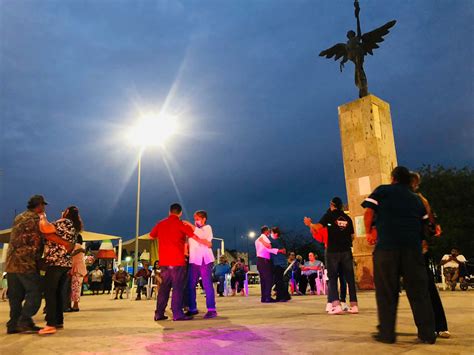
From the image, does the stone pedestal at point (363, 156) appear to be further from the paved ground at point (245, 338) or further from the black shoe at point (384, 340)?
the black shoe at point (384, 340)

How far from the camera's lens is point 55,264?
463cm

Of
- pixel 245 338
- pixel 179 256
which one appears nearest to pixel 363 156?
pixel 179 256

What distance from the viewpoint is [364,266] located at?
1103 centimetres

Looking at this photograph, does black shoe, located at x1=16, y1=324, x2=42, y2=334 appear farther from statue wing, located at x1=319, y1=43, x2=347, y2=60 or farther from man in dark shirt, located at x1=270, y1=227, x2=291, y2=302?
statue wing, located at x1=319, y1=43, x2=347, y2=60

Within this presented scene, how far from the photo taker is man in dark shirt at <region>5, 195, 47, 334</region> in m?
4.66

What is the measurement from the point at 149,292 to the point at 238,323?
29.7 ft

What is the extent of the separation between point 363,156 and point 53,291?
382 inches

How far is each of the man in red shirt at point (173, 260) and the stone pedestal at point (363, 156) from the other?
7149 mm

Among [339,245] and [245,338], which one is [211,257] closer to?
[339,245]

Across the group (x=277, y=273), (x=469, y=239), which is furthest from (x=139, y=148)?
(x=469, y=239)

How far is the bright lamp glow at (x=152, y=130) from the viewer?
19203 mm

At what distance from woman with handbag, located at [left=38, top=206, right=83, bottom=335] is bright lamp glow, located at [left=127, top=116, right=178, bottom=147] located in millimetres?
14665

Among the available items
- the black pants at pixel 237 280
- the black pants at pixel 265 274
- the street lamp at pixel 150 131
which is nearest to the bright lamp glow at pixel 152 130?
the street lamp at pixel 150 131

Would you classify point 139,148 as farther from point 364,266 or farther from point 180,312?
point 180,312
